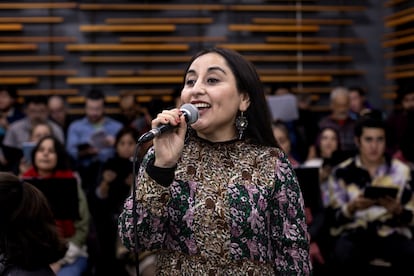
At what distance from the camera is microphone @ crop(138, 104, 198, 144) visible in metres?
1.58

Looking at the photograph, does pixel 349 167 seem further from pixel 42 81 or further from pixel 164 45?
pixel 42 81

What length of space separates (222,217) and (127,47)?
19.6ft

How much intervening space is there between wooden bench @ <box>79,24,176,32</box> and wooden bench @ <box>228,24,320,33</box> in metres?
0.76

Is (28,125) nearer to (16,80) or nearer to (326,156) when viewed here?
(16,80)

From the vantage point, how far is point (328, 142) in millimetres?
5117

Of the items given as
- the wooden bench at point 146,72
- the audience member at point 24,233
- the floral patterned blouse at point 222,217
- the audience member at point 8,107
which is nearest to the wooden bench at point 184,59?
the wooden bench at point 146,72

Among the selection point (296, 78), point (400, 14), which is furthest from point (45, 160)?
point (400, 14)

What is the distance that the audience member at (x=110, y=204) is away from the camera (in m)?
4.20

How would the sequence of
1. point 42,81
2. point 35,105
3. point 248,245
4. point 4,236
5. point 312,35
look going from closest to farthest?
point 248,245 < point 4,236 < point 35,105 < point 42,81 < point 312,35

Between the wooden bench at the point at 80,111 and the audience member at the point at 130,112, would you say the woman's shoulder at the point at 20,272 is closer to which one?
the audience member at the point at 130,112

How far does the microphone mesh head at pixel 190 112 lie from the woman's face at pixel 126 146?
10.3ft

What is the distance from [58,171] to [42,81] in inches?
138

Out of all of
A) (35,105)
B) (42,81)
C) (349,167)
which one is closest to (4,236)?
(349,167)

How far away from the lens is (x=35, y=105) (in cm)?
572
